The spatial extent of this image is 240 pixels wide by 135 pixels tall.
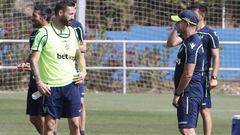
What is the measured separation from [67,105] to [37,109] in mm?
1419

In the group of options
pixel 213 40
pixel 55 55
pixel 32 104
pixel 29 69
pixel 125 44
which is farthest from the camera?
pixel 125 44

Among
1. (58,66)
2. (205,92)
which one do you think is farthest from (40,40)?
(205,92)

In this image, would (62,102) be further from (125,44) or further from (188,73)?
(125,44)

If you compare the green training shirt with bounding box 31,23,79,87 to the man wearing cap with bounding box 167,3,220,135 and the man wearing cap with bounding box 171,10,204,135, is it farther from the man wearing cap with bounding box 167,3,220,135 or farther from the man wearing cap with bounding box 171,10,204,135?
the man wearing cap with bounding box 167,3,220,135

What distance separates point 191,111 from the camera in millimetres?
10422

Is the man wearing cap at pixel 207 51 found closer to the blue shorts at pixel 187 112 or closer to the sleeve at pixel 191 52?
the blue shorts at pixel 187 112

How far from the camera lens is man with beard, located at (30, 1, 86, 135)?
1029cm

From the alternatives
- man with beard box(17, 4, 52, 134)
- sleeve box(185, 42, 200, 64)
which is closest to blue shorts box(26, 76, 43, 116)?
man with beard box(17, 4, 52, 134)

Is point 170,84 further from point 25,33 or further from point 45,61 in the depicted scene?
point 45,61

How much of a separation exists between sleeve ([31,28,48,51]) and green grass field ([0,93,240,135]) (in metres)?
3.53

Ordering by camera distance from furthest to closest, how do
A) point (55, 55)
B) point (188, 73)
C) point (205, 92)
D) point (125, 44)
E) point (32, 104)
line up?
point (125, 44) < point (205, 92) < point (32, 104) < point (55, 55) < point (188, 73)

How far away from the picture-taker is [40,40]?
33.7 ft

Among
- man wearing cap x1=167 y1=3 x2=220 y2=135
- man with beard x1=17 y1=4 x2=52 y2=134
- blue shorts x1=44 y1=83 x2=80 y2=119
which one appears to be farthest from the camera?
man wearing cap x1=167 y1=3 x2=220 y2=135

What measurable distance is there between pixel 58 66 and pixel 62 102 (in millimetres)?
454
